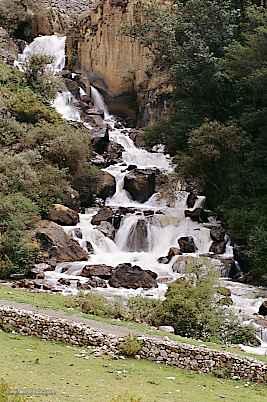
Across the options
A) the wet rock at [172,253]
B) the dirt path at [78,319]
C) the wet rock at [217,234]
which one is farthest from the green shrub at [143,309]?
the wet rock at [217,234]

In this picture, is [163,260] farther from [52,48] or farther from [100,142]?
[52,48]

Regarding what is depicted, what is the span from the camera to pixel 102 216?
113ft

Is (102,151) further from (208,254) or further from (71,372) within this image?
(71,372)

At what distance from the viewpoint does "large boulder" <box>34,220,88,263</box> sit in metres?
29.0

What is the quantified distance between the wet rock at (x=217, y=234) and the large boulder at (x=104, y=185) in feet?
28.9

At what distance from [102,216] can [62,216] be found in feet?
8.43

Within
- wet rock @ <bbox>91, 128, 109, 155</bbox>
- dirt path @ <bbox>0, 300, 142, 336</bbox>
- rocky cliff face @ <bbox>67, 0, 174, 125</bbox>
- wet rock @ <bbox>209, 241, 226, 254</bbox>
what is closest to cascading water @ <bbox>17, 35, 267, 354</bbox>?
wet rock @ <bbox>209, 241, 226, 254</bbox>

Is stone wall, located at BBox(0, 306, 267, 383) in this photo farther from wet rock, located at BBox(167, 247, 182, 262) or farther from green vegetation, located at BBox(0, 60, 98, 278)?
wet rock, located at BBox(167, 247, 182, 262)

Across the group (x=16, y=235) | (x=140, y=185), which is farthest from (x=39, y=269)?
(x=140, y=185)

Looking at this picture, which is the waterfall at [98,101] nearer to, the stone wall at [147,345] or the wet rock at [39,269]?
the wet rock at [39,269]

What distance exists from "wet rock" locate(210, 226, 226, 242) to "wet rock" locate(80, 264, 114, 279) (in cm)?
762

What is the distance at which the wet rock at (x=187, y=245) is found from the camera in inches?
1244

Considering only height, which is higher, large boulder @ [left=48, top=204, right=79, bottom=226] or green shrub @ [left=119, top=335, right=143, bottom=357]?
large boulder @ [left=48, top=204, right=79, bottom=226]

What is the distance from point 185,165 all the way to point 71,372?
2421 centimetres
